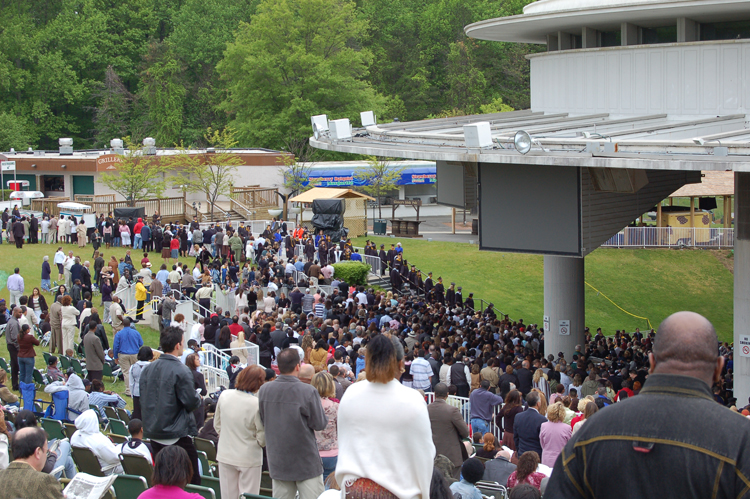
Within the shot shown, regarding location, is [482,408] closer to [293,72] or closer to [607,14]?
[607,14]

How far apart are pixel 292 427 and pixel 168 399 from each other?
1.46 meters

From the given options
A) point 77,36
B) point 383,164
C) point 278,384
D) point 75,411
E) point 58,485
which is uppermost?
point 77,36

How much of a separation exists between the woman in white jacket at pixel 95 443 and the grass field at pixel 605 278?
22.2 metres

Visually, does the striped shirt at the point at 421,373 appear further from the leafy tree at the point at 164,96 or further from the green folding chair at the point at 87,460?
the leafy tree at the point at 164,96

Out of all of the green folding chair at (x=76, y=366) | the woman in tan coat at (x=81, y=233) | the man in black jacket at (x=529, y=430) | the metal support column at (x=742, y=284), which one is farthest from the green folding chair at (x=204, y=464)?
the woman in tan coat at (x=81, y=233)

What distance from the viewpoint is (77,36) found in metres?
69.8

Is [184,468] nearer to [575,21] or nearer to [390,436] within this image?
[390,436]

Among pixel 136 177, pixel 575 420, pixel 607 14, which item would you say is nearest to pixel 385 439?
pixel 575 420

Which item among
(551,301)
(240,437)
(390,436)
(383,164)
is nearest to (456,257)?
(383,164)

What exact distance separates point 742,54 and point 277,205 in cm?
3211

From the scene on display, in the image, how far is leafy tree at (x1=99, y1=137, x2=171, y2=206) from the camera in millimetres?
40656

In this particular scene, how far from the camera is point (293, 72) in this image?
60.2 m

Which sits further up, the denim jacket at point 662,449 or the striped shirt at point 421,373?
the denim jacket at point 662,449

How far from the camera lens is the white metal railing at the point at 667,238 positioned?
41125mm
